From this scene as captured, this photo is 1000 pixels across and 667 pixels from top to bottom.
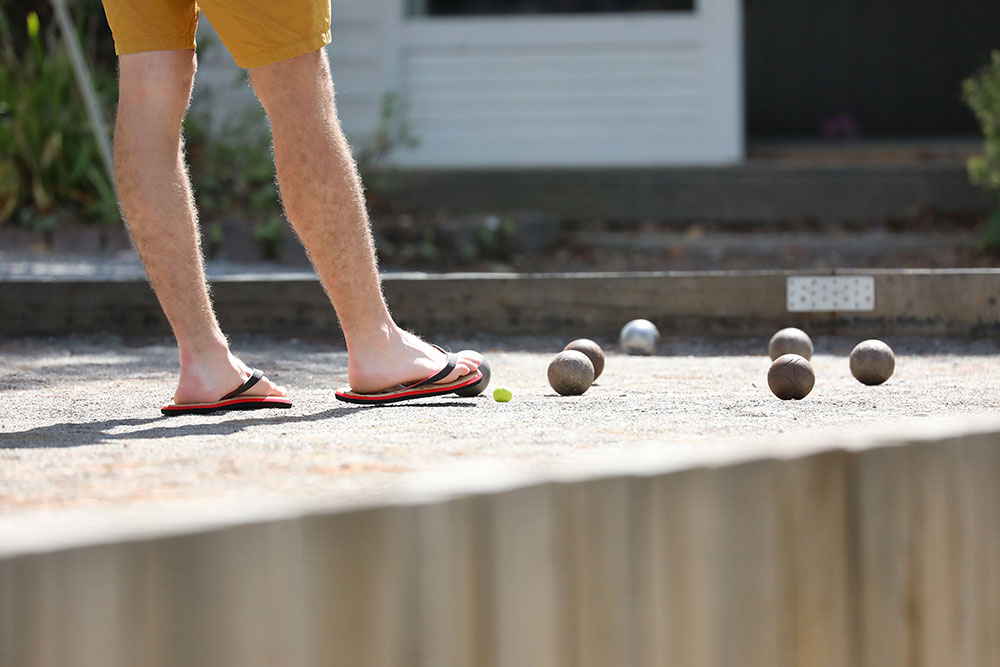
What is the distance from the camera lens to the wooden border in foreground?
3.48 ft

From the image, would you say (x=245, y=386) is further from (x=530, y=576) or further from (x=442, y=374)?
(x=530, y=576)

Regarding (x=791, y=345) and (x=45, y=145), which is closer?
(x=791, y=345)

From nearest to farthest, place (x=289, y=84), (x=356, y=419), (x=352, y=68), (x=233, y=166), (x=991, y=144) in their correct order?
1. (x=356, y=419)
2. (x=289, y=84)
3. (x=991, y=144)
4. (x=233, y=166)
5. (x=352, y=68)

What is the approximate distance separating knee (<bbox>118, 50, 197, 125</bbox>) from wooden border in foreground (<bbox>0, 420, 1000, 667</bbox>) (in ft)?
5.99

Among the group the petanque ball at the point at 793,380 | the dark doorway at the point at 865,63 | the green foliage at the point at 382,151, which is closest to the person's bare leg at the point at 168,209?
the petanque ball at the point at 793,380

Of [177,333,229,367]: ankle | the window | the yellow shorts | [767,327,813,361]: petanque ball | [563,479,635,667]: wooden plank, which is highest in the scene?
the window

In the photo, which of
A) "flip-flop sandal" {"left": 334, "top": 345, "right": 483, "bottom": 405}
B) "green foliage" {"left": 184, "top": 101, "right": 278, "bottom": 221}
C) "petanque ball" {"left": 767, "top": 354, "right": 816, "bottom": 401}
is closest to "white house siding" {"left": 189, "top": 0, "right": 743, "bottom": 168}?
"green foliage" {"left": 184, "top": 101, "right": 278, "bottom": 221}

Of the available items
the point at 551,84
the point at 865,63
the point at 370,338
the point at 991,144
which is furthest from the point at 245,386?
the point at 865,63

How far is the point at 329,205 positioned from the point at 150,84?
48cm

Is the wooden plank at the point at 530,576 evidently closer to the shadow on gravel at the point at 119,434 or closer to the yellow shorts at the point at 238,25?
the shadow on gravel at the point at 119,434

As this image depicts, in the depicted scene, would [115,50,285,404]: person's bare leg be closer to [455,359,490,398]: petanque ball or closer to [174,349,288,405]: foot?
[174,349,288,405]: foot

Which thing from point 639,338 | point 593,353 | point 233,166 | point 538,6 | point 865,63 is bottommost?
point 639,338

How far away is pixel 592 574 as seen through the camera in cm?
129

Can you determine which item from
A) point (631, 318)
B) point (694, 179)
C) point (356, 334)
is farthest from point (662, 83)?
point (356, 334)
